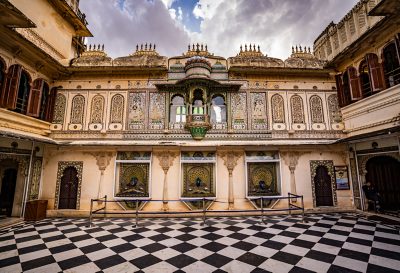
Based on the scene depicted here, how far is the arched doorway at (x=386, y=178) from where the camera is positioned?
8.04 m

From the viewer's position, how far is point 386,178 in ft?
27.2

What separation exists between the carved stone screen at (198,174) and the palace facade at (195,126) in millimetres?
46

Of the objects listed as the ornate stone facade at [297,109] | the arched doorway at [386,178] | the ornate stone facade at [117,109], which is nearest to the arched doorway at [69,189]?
the ornate stone facade at [117,109]

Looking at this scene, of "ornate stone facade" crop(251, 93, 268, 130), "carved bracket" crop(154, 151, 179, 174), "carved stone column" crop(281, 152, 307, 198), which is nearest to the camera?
"carved bracket" crop(154, 151, 179, 174)

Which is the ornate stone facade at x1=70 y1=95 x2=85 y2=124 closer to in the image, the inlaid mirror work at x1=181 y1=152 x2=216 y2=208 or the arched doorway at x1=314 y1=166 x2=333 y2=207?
the inlaid mirror work at x1=181 y1=152 x2=216 y2=208

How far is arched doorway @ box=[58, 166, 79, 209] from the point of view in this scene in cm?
839

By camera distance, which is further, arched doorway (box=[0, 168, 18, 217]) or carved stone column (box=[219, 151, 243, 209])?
arched doorway (box=[0, 168, 18, 217])

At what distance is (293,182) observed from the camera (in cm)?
865

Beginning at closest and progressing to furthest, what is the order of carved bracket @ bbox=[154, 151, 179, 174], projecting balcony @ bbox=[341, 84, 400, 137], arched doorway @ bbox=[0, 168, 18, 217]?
1. projecting balcony @ bbox=[341, 84, 400, 137]
2. carved bracket @ bbox=[154, 151, 179, 174]
3. arched doorway @ bbox=[0, 168, 18, 217]

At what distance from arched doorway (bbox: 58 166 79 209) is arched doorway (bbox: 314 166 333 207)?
11.0 m

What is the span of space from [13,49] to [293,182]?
12842mm

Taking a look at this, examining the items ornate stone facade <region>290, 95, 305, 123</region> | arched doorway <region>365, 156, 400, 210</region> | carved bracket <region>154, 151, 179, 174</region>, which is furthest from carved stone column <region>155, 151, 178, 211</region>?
arched doorway <region>365, 156, 400, 210</region>

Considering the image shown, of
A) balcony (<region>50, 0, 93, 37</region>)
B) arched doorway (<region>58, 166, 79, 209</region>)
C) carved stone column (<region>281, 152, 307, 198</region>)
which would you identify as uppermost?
balcony (<region>50, 0, 93, 37</region>)

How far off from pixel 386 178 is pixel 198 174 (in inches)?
327
